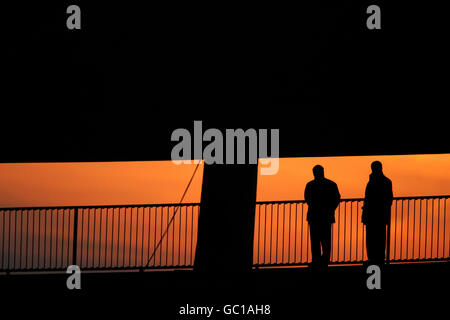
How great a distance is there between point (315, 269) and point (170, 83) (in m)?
4.20

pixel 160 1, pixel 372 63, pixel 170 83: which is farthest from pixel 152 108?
pixel 372 63

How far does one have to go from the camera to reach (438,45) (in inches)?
853

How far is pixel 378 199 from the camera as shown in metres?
19.0

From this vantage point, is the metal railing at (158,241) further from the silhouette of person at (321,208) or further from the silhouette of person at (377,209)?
the silhouette of person at (321,208)

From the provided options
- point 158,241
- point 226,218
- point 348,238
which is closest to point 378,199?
A: point 226,218

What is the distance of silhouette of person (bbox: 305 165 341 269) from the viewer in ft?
61.8

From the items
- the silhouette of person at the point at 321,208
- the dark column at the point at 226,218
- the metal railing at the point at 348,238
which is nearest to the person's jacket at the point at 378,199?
the silhouette of person at the point at 321,208

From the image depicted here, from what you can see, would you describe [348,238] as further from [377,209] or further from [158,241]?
[377,209]

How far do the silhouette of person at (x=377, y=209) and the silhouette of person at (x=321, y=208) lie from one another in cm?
58

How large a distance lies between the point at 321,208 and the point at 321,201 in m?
0.12

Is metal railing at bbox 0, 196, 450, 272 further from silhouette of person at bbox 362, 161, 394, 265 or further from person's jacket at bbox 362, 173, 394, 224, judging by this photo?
person's jacket at bbox 362, 173, 394, 224

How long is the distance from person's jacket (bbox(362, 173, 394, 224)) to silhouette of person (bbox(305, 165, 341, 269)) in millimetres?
565
